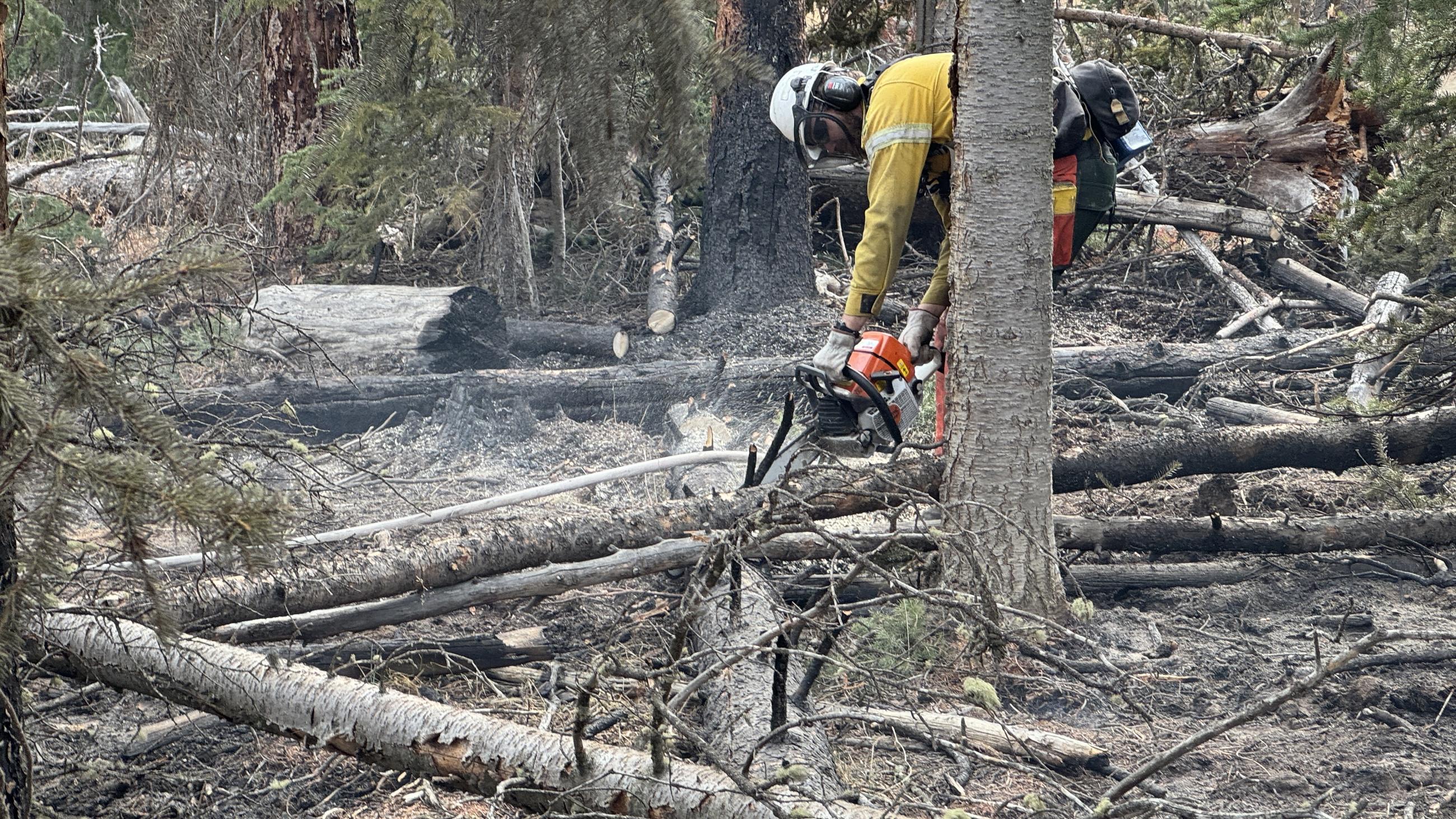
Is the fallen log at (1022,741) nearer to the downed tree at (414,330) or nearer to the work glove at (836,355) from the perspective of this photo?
the work glove at (836,355)

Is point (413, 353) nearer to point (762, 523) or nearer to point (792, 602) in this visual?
point (792, 602)

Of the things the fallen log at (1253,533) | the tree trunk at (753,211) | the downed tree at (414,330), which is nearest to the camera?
the fallen log at (1253,533)

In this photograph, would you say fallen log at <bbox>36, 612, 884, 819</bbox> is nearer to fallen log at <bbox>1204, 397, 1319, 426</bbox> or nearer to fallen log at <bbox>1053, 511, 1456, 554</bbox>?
fallen log at <bbox>1053, 511, 1456, 554</bbox>

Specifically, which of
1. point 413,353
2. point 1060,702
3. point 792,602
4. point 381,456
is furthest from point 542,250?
point 1060,702

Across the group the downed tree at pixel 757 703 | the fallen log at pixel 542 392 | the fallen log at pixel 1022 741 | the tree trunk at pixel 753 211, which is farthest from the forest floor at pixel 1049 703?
the tree trunk at pixel 753 211

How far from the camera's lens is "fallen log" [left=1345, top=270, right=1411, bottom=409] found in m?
5.82

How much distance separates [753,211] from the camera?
7926mm

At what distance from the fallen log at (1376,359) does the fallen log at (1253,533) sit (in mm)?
1177

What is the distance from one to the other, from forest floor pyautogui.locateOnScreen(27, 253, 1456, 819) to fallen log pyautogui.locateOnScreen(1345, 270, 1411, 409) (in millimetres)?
793

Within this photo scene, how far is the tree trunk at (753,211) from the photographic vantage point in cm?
787

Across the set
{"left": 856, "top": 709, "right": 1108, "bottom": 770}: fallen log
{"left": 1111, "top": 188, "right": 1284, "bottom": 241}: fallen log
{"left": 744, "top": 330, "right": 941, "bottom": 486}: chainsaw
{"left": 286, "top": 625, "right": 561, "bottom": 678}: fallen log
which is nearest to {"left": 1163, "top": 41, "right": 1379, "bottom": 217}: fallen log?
{"left": 1111, "top": 188, "right": 1284, "bottom": 241}: fallen log

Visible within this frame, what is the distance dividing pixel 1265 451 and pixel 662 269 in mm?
5011

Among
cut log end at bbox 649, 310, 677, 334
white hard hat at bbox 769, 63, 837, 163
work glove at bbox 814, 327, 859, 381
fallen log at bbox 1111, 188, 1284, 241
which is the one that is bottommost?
cut log end at bbox 649, 310, 677, 334

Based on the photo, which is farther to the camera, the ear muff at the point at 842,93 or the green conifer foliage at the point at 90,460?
the ear muff at the point at 842,93
